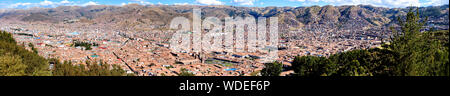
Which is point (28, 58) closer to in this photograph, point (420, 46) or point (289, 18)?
point (420, 46)

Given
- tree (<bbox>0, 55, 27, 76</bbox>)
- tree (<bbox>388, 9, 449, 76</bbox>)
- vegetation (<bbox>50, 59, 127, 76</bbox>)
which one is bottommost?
vegetation (<bbox>50, 59, 127, 76</bbox>)

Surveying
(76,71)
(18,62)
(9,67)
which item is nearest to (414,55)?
(9,67)

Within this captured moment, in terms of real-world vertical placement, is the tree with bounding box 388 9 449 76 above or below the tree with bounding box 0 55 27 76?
above

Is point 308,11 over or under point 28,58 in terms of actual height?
over
